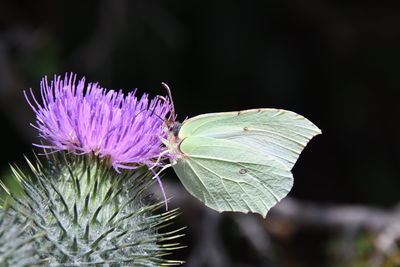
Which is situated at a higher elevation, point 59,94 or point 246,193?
point 59,94

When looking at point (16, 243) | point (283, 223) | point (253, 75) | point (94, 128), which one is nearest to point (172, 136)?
point (94, 128)

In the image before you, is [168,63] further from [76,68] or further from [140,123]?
[140,123]

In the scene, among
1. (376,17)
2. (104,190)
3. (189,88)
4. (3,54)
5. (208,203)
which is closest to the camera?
(104,190)

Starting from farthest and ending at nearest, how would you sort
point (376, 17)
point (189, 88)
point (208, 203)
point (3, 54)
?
1. point (376, 17)
2. point (189, 88)
3. point (3, 54)
4. point (208, 203)

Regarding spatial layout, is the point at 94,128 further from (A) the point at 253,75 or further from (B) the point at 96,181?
(A) the point at 253,75

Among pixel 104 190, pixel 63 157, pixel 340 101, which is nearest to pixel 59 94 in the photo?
pixel 63 157

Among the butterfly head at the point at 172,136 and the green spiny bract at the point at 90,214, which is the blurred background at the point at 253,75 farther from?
the green spiny bract at the point at 90,214

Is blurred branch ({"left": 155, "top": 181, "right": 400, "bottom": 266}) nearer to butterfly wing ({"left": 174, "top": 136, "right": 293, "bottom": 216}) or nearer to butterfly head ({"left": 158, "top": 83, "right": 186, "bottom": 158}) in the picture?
butterfly wing ({"left": 174, "top": 136, "right": 293, "bottom": 216})
